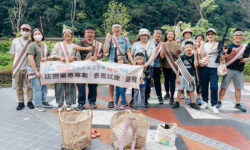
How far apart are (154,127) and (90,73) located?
194cm

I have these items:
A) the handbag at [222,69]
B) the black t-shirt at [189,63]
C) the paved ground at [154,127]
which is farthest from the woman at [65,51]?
the handbag at [222,69]

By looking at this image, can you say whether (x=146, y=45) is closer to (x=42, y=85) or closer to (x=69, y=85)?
(x=69, y=85)

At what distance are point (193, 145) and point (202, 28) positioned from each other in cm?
1139

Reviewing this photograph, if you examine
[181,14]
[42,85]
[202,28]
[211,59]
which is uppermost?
[181,14]

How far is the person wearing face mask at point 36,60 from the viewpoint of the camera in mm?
4613

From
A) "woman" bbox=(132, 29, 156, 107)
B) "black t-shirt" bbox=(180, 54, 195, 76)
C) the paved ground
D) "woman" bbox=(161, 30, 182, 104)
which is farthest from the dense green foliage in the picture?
the paved ground

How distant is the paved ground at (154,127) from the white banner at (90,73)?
0.82 metres

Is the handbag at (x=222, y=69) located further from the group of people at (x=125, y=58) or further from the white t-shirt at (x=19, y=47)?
the white t-shirt at (x=19, y=47)

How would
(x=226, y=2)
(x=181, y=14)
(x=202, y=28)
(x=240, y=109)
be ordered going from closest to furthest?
(x=240, y=109), (x=202, y=28), (x=181, y=14), (x=226, y=2)

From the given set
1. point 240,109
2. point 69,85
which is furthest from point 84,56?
point 240,109

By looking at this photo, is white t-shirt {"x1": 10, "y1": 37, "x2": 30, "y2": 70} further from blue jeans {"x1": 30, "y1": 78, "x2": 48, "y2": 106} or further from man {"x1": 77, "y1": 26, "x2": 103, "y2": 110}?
man {"x1": 77, "y1": 26, "x2": 103, "y2": 110}

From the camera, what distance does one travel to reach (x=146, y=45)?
4.94 m

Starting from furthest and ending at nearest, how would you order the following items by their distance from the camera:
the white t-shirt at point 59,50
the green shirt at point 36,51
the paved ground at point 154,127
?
the white t-shirt at point 59,50 < the green shirt at point 36,51 < the paved ground at point 154,127

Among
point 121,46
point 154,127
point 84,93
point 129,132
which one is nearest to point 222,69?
point 154,127
